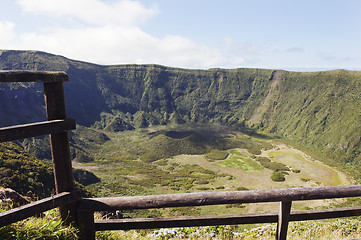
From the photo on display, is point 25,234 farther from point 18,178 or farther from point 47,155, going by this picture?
point 47,155

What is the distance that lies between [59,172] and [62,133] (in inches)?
30.5

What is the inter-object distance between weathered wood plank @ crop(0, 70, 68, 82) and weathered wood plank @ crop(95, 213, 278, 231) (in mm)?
2973

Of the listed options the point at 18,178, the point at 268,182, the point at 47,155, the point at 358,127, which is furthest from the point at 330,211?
the point at 358,127

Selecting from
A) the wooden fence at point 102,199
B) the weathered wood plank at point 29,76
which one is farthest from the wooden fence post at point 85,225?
the weathered wood plank at point 29,76

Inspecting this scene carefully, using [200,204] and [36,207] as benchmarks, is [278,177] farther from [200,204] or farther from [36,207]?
[36,207]

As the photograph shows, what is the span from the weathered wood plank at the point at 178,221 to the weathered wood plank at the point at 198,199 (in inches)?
17.6

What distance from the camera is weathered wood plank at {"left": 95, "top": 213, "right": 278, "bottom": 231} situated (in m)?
4.32

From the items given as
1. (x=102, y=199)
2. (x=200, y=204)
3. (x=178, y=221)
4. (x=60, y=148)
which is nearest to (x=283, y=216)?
(x=200, y=204)

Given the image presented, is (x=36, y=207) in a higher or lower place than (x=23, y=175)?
higher

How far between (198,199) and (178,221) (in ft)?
2.60

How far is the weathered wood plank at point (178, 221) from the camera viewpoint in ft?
14.2

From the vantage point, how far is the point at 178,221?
443cm

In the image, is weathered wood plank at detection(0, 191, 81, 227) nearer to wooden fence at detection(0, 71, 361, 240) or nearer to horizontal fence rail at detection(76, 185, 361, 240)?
wooden fence at detection(0, 71, 361, 240)

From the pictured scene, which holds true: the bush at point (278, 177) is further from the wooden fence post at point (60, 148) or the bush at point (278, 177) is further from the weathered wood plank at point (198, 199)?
the wooden fence post at point (60, 148)
